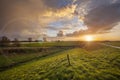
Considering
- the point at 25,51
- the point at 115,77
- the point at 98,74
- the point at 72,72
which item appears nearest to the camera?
the point at 115,77

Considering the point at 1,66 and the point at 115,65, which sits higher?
the point at 115,65

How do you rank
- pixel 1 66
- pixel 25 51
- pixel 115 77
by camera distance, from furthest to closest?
pixel 25 51
pixel 1 66
pixel 115 77

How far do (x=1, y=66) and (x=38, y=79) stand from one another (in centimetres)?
2660

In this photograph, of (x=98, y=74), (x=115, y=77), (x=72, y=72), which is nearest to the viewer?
(x=115, y=77)

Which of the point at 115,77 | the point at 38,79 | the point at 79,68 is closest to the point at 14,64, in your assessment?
the point at 38,79

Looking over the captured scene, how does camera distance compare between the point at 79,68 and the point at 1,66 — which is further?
the point at 1,66

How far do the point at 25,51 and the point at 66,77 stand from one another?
49.4 meters

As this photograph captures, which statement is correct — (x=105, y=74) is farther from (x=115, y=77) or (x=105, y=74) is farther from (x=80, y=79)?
(x=80, y=79)

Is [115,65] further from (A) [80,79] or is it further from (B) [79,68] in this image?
(A) [80,79]

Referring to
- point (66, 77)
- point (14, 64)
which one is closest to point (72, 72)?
point (66, 77)

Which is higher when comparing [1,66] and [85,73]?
[85,73]

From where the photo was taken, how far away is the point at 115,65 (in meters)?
20.2

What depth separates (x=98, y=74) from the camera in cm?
1670

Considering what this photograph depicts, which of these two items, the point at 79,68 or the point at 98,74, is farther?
the point at 79,68
